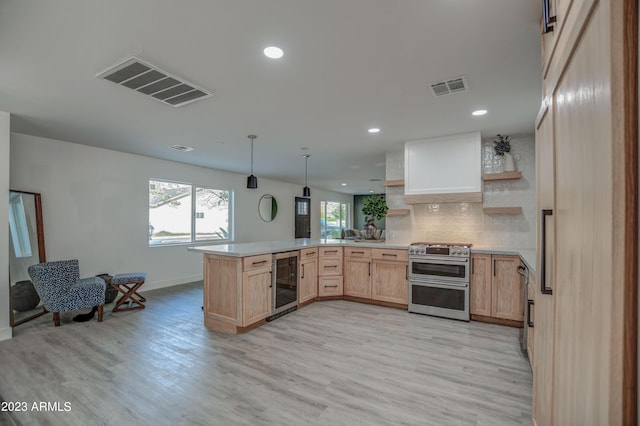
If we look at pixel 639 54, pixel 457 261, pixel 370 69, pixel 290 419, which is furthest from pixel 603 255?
pixel 457 261

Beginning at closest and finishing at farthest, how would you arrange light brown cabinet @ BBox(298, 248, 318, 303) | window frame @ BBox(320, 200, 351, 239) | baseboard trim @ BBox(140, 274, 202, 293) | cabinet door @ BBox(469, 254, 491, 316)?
1. cabinet door @ BBox(469, 254, 491, 316)
2. light brown cabinet @ BBox(298, 248, 318, 303)
3. baseboard trim @ BBox(140, 274, 202, 293)
4. window frame @ BBox(320, 200, 351, 239)

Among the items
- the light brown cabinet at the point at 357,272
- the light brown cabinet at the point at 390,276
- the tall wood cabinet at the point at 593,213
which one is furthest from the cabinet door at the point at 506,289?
the tall wood cabinet at the point at 593,213

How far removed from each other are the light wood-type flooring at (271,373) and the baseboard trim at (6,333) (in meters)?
0.10

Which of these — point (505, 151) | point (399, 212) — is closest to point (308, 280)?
point (399, 212)

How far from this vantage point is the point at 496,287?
376cm

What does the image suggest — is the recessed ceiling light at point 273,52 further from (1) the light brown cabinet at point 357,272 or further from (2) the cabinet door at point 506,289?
(2) the cabinet door at point 506,289

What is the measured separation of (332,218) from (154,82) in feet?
31.9

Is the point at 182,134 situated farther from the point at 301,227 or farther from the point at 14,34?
the point at 301,227

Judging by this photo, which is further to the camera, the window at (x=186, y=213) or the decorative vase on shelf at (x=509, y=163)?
the window at (x=186, y=213)

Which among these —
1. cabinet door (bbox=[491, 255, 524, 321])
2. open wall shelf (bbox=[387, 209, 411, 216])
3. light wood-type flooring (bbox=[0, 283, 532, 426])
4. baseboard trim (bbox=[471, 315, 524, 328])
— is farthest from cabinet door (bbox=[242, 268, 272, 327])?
cabinet door (bbox=[491, 255, 524, 321])

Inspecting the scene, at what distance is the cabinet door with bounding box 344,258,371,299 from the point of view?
15.3ft

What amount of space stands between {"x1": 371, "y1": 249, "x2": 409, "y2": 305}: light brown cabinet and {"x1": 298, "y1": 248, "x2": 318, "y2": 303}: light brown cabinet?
0.88 m

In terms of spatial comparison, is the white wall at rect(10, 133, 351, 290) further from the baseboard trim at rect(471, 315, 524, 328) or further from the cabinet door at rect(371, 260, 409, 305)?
the baseboard trim at rect(471, 315, 524, 328)

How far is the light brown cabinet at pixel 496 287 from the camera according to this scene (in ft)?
12.0
